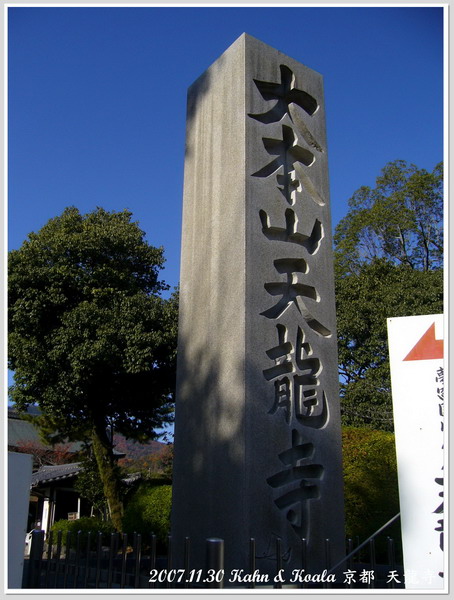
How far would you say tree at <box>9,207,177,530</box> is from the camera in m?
13.5

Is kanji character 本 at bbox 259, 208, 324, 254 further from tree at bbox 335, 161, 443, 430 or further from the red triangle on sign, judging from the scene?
tree at bbox 335, 161, 443, 430

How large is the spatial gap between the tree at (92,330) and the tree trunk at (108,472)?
3 centimetres

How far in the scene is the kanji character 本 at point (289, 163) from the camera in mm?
5168

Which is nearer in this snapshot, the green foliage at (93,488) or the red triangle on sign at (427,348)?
the red triangle on sign at (427,348)

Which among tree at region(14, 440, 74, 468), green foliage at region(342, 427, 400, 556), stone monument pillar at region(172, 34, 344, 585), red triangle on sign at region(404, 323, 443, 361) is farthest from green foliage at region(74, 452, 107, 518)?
red triangle on sign at region(404, 323, 443, 361)

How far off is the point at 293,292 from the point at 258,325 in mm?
595

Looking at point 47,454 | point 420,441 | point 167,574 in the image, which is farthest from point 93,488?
point 420,441

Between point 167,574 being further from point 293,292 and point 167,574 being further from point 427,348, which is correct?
point 293,292

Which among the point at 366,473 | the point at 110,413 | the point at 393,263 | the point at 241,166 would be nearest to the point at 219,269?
the point at 241,166

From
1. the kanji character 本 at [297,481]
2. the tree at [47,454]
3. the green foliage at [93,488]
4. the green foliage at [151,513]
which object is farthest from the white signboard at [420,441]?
the tree at [47,454]

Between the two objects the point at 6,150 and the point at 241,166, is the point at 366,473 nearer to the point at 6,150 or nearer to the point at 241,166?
the point at 241,166

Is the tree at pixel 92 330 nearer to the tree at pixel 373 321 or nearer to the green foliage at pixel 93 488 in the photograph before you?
the green foliage at pixel 93 488

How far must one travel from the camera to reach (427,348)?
11.2 ft

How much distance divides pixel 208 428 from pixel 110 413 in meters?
11.6
